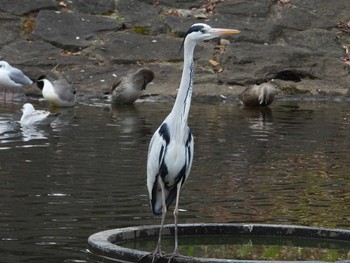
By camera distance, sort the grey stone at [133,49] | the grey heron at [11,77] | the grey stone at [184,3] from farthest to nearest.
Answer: the grey stone at [184,3] < the grey stone at [133,49] < the grey heron at [11,77]

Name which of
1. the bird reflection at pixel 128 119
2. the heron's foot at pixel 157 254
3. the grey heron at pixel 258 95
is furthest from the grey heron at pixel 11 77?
the heron's foot at pixel 157 254

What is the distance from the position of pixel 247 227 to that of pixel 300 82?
15.4 metres

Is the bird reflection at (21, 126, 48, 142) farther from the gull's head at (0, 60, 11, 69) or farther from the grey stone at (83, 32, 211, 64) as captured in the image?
the grey stone at (83, 32, 211, 64)

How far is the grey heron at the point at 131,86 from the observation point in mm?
21703

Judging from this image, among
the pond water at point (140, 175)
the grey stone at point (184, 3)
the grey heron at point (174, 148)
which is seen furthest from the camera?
the grey stone at point (184, 3)

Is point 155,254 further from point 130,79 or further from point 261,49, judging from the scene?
point 261,49

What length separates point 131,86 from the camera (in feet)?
71.1

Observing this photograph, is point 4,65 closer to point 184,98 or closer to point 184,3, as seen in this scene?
point 184,3

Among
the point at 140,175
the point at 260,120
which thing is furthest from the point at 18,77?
the point at 140,175

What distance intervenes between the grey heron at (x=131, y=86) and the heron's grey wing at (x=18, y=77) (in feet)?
5.83

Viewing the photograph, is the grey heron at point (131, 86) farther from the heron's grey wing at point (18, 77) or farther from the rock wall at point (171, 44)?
the heron's grey wing at point (18, 77)

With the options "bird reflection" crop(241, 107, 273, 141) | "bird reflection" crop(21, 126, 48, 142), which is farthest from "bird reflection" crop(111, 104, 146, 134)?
"bird reflection" crop(241, 107, 273, 141)

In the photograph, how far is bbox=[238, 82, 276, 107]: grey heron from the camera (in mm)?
21703

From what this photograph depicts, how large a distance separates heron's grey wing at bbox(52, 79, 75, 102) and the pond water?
50cm
